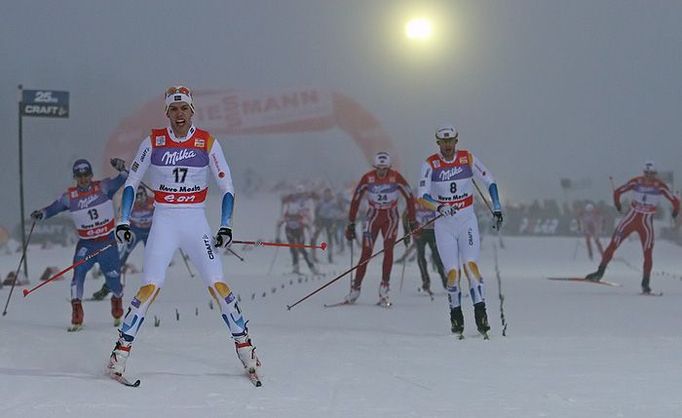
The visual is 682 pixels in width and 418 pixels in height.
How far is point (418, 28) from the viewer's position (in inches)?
799

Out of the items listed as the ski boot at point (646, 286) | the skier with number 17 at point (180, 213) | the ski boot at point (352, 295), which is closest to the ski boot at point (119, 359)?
the skier with number 17 at point (180, 213)

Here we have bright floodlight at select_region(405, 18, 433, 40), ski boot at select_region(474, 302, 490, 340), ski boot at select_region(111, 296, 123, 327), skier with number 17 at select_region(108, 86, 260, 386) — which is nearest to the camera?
skier with number 17 at select_region(108, 86, 260, 386)

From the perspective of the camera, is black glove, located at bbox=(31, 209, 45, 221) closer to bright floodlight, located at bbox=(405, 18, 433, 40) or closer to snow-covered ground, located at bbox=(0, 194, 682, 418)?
snow-covered ground, located at bbox=(0, 194, 682, 418)

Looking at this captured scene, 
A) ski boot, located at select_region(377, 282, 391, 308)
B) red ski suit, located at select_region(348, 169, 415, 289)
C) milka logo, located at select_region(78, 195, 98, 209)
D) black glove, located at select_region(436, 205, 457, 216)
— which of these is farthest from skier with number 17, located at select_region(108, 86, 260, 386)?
red ski suit, located at select_region(348, 169, 415, 289)

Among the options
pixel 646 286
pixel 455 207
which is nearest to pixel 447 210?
pixel 455 207

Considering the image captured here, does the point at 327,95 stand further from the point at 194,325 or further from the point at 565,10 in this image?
the point at 194,325

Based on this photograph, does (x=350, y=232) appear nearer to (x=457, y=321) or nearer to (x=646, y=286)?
(x=457, y=321)

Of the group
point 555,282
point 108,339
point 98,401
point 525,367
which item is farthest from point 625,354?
point 555,282

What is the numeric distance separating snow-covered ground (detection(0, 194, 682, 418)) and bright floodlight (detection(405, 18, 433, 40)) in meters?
12.3

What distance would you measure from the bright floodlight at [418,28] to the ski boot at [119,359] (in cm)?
1727

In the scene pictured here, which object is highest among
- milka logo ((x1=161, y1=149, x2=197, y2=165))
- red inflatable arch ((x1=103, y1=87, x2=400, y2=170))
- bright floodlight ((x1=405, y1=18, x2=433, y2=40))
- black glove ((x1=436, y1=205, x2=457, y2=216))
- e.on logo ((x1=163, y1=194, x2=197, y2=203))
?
bright floodlight ((x1=405, y1=18, x2=433, y2=40))

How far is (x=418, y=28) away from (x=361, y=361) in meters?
16.7

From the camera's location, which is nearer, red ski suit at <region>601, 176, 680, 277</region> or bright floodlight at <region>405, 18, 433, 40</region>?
red ski suit at <region>601, 176, 680, 277</region>

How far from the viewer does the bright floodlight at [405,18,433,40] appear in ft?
66.5
